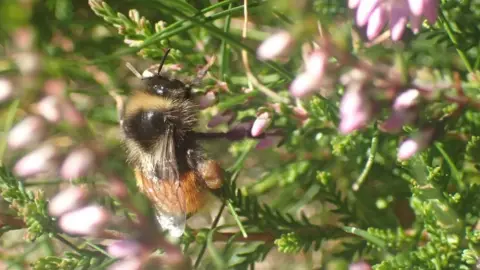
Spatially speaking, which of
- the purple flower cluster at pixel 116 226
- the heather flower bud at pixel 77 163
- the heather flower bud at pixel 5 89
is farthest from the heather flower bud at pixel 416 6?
the heather flower bud at pixel 5 89

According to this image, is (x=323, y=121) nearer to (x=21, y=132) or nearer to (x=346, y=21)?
(x=346, y=21)

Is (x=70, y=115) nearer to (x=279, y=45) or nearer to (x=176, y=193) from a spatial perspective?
(x=176, y=193)

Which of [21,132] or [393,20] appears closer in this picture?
[393,20]

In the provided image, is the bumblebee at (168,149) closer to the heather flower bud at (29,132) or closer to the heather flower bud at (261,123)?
the heather flower bud at (261,123)

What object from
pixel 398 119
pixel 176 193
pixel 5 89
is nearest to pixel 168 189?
pixel 176 193

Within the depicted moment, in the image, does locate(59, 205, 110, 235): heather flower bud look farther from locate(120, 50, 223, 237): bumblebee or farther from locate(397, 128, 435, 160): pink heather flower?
locate(397, 128, 435, 160): pink heather flower

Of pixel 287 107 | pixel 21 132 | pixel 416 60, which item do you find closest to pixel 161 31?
pixel 287 107
